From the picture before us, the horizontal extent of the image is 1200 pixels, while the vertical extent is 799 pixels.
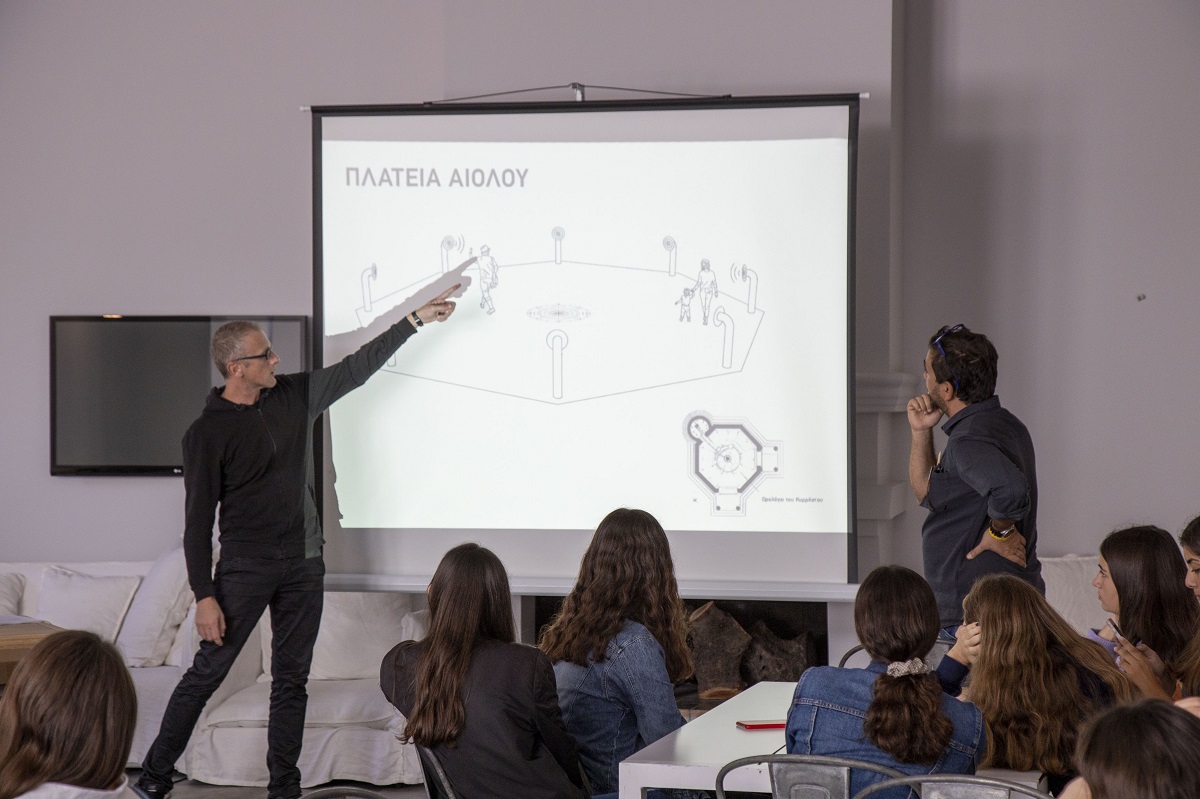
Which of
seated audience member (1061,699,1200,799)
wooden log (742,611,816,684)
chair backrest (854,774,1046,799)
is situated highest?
seated audience member (1061,699,1200,799)

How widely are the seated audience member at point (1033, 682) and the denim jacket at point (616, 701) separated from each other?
68 centimetres

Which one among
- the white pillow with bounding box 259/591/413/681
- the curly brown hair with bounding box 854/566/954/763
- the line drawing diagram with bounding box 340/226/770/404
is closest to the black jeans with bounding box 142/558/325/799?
the white pillow with bounding box 259/591/413/681

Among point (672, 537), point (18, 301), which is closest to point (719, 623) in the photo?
point (672, 537)

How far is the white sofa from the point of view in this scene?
170 inches

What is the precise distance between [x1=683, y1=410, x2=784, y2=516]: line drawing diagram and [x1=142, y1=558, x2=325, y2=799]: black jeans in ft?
4.52

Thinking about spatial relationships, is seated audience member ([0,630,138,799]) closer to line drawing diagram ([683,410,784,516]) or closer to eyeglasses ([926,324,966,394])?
eyeglasses ([926,324,966,394])

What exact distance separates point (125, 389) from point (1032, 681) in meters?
4.40

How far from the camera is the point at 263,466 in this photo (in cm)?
391

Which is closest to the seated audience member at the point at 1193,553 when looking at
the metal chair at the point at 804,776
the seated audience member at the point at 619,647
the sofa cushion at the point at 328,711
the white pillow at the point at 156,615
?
the metal chair at the point at 804,776

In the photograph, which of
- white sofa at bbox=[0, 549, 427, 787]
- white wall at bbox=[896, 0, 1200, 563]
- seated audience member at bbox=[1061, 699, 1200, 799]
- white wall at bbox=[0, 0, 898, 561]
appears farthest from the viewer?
white wall at bbox=[0, 0, 898, 561]

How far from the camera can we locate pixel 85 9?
5441 mm

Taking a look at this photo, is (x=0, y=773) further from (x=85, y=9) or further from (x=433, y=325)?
(x=85, y=9)

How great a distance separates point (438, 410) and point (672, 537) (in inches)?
37.8

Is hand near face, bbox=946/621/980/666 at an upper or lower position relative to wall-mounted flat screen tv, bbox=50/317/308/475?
lower
